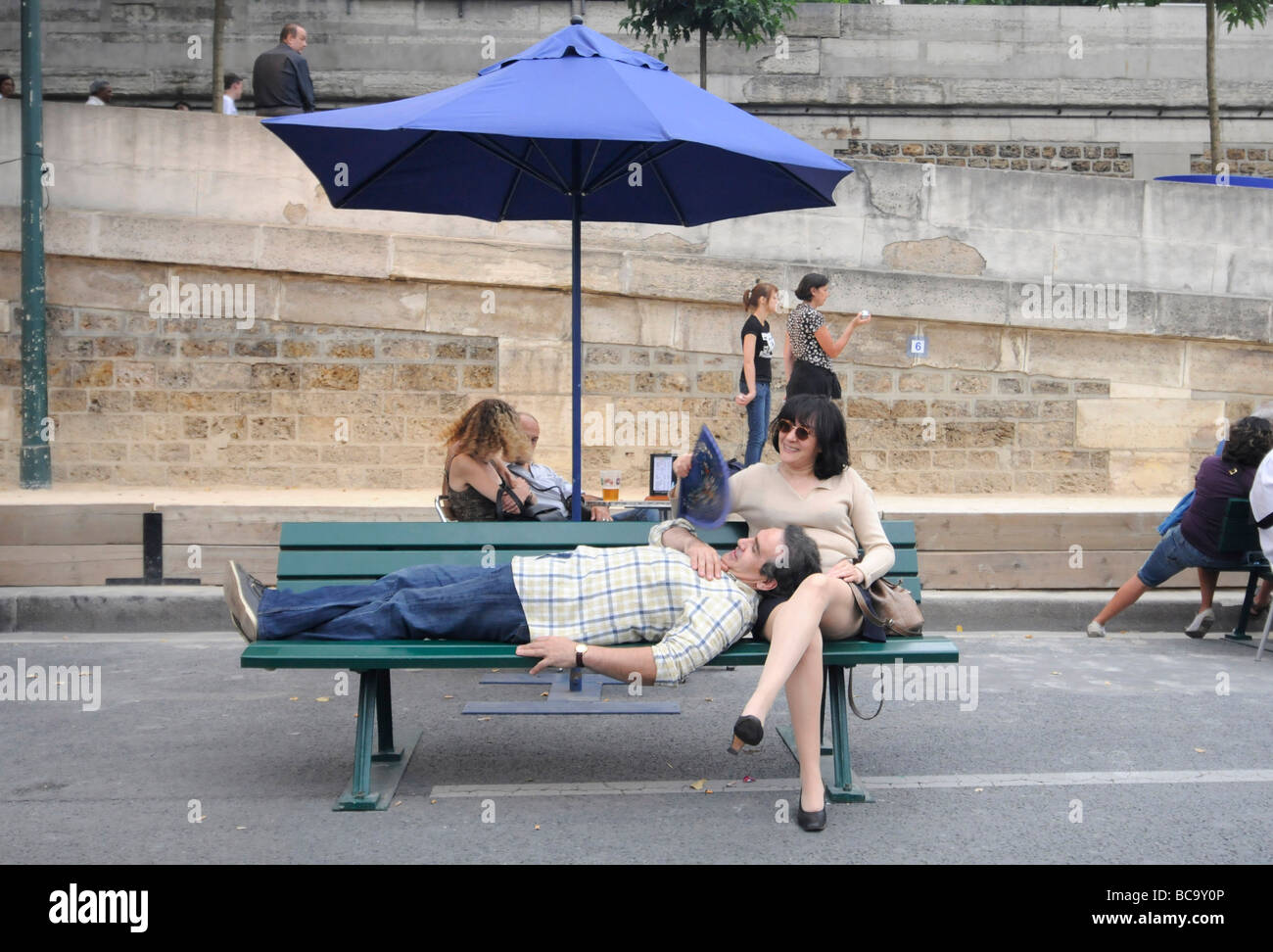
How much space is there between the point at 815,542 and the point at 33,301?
291 inches

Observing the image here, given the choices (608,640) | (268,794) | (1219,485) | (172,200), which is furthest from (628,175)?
(172,200)

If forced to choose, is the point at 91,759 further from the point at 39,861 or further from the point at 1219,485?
the point at 1219,485

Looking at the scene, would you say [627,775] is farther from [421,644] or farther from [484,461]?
[484,461]

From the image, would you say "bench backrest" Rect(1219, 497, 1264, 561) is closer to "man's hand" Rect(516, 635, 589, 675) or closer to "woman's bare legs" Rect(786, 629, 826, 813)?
"woman's bare legs" Rect(786, 629, 826, 813)

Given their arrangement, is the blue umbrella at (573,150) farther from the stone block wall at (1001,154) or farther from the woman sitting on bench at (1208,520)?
the stone block wall at (1001,154)

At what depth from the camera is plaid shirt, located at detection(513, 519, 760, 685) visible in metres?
4.30

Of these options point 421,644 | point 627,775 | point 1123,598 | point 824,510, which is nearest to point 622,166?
point 824,510

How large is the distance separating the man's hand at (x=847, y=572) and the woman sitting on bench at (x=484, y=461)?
2.09 m

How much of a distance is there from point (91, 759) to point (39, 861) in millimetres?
1144

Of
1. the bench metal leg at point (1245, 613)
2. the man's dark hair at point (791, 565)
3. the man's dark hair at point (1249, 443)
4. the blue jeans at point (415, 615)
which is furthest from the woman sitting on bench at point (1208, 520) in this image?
the blue jeans at point (415, 615)

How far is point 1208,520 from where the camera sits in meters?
7.34

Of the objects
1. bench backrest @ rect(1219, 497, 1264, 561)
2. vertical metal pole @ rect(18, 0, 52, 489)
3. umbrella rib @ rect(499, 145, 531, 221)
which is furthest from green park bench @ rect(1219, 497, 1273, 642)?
vertical metal pole @ rect(18, 0, 52, 489)

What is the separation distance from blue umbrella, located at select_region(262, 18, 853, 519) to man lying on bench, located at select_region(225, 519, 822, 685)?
1560 millimetres

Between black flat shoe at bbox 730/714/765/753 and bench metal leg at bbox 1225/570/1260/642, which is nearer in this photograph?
black flat shoe at bbox 730/714/765/753
